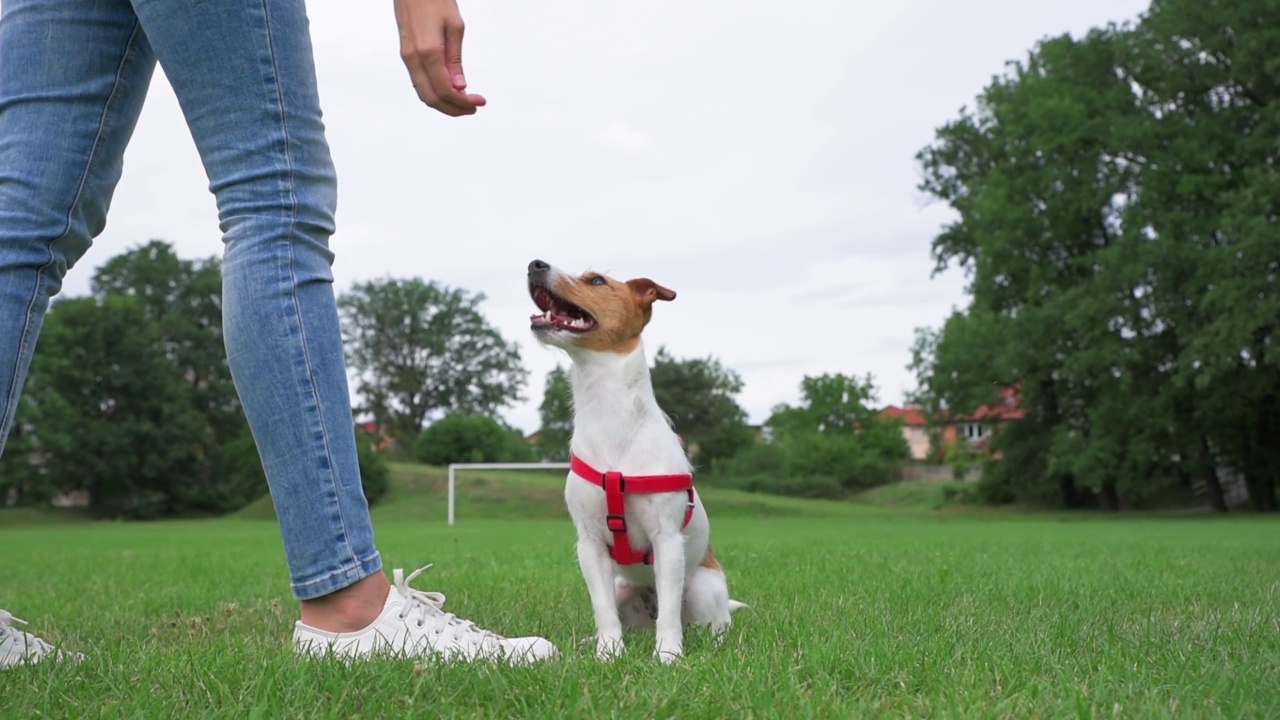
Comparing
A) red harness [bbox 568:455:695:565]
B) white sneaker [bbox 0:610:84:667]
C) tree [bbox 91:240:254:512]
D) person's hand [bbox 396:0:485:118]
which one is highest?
tree [bbox 91:240:254:512]

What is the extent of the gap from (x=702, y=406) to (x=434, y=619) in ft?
168

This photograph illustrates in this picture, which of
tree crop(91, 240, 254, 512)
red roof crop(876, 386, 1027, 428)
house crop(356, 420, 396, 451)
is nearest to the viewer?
red roof crop(876, 386, 1027, 428)

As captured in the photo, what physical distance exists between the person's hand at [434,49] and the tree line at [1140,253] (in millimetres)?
27018

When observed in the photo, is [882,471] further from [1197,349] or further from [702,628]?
[702,628]

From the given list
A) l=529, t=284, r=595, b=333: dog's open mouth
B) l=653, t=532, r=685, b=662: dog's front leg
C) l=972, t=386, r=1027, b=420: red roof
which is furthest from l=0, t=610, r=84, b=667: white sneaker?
l=972, t=386, r=1027, b=420: red roof

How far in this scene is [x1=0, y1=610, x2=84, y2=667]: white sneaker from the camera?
2711 mm

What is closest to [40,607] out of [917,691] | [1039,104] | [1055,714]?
[917,691]

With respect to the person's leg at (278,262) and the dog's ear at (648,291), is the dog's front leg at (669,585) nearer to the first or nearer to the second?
the dog's ear at (648,291)

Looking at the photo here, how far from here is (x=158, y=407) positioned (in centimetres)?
4628

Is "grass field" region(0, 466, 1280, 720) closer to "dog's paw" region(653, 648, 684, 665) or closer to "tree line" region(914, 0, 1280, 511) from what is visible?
"dog's paw" region(653, 648, 684, 665)

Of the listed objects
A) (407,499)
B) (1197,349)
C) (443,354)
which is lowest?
(407,499)

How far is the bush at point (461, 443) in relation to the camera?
2112 inches

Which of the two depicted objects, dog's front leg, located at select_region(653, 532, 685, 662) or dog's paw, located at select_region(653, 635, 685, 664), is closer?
dog's paw, located at select_region(653, 635, 685, 664)

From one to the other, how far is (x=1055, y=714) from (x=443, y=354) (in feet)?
227
